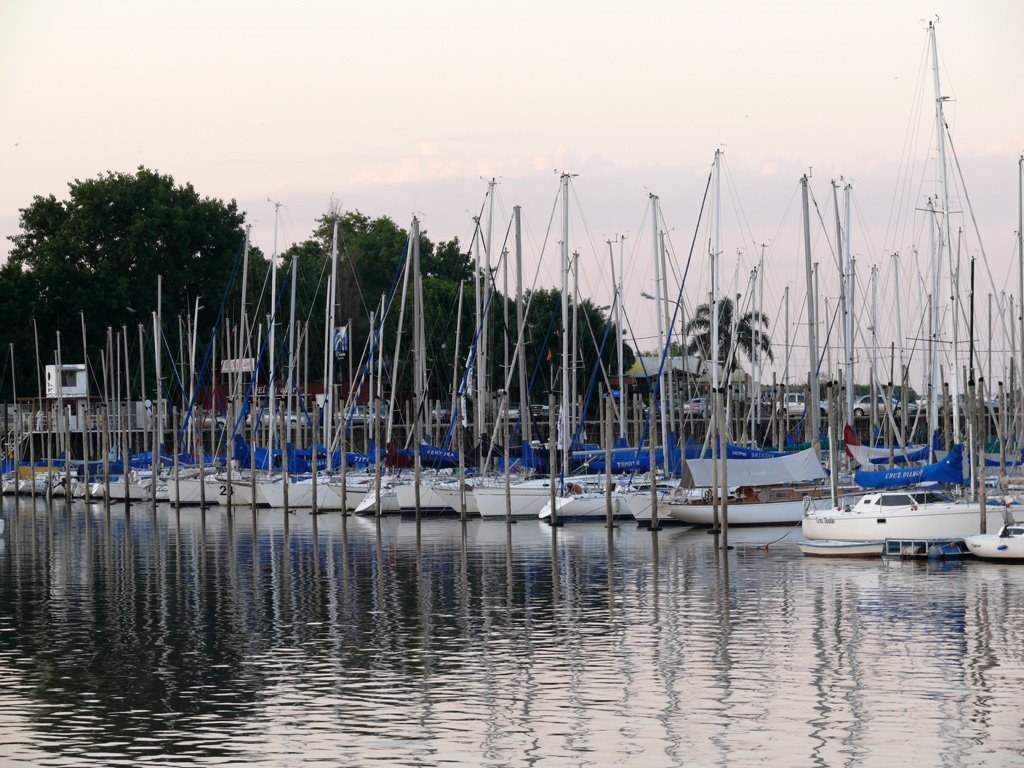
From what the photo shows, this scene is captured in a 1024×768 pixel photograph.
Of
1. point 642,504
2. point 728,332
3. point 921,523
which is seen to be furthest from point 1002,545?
point 728,332

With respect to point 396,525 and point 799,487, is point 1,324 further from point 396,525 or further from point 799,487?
point 799,487

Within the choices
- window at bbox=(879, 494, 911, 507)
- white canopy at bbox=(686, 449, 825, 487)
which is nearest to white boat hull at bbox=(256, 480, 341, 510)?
white canopy at bbox=(686, 449, 825, 487)

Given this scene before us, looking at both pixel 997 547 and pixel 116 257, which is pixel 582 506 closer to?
pixel 997 547

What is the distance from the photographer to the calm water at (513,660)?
22.4 metres

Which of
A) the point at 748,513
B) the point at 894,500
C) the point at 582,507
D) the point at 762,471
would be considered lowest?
the point at 748,513

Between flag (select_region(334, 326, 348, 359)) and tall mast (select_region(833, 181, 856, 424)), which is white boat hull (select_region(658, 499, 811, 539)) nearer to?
tall mast (select_region(833, 181, 856, 424))

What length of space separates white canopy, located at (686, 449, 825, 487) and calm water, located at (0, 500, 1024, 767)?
322 inches

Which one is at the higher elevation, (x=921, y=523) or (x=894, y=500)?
(x=894, y=500)

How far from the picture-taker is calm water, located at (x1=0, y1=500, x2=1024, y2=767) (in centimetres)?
2239

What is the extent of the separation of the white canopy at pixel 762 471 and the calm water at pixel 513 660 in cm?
817

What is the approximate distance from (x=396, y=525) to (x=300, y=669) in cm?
3774

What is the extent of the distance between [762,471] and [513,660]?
32769 mm

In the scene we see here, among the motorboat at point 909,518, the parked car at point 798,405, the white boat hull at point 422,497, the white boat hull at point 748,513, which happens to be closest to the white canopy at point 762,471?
the white boat hull at point 748,513

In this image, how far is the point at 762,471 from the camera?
200 feet
